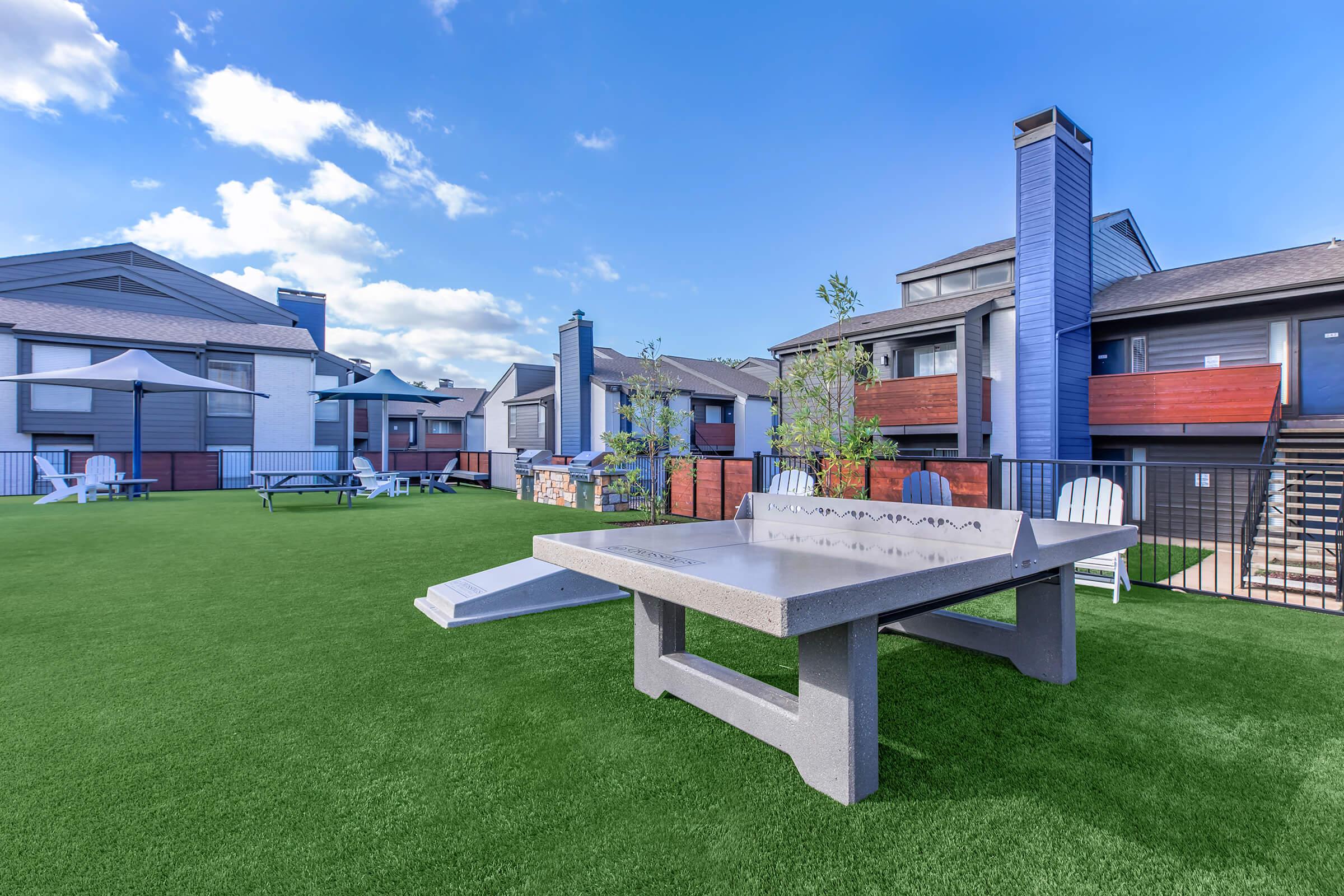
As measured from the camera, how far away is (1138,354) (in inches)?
498

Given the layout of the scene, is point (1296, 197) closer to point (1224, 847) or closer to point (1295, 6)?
point (1295, 6)

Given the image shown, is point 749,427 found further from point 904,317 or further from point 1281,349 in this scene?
point 1281,349

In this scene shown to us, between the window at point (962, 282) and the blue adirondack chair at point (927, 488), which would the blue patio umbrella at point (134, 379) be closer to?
the blue adirondack chair at point (927, 488)

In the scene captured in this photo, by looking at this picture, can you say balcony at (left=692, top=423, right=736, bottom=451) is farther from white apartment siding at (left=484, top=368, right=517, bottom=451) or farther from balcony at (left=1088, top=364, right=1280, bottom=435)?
balcony at (left=1088, top=364, right=1280, bottom=435)

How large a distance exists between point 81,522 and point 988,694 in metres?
13.5

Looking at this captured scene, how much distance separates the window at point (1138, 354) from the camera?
492 inches

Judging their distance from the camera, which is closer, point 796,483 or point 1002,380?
point 796,483

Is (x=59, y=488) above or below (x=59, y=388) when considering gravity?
below

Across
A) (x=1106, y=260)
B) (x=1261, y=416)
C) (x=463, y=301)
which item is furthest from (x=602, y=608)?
(x=463, y=301)

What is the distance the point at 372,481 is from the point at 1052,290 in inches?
683

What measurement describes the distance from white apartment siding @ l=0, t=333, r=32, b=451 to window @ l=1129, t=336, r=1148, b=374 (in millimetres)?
30779

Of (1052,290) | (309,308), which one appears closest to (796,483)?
(1052,290)

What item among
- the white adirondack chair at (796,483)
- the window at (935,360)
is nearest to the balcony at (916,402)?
the window at (935,360)

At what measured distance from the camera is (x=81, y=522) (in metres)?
9.84
